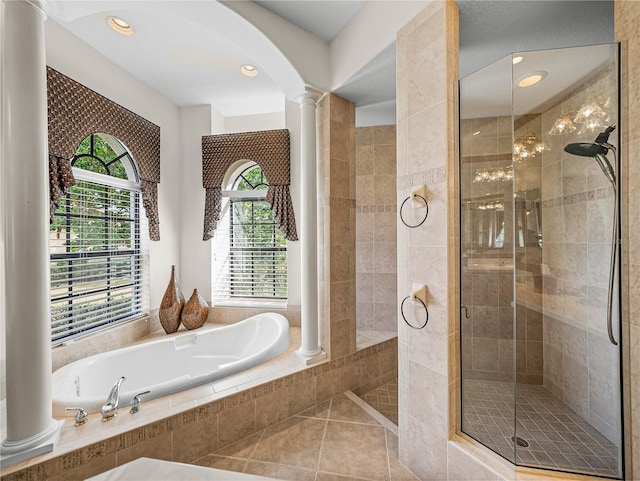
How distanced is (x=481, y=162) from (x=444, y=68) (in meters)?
0.50

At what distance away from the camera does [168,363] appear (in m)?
2.42

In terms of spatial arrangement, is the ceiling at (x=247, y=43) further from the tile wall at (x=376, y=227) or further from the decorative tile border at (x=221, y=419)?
the decorative tile border at (x=221, y=419)

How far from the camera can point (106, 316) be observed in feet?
7.91

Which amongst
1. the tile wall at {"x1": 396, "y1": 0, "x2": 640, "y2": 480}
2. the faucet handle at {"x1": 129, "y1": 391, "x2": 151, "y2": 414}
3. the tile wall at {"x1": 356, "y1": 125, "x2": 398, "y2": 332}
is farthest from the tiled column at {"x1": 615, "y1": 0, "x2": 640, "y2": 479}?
the faucet handle at {"x1": 129, "y1": 391, "x2": 151, "y2": 414}

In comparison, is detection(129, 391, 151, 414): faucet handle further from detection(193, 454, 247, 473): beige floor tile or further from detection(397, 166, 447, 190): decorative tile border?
detection(397, 166, 447, 190): decorative tile border

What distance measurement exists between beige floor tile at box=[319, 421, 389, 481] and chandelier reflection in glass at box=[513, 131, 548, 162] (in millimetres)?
1773

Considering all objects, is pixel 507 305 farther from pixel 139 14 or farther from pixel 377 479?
pixel 139 14

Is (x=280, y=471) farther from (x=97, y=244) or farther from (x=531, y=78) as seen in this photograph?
(x=531, y=78)

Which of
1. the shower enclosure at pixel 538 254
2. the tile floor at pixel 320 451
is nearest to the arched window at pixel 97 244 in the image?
the tile floor at pixel 320 451

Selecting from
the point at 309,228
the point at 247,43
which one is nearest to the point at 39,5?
the point at 247,43

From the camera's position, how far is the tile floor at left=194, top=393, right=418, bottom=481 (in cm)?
146

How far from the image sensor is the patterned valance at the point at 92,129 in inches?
75.3

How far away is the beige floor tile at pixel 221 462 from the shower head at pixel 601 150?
2.28m

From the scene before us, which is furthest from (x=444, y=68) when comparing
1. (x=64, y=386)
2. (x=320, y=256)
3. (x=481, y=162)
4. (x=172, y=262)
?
(x=172, y=262)
